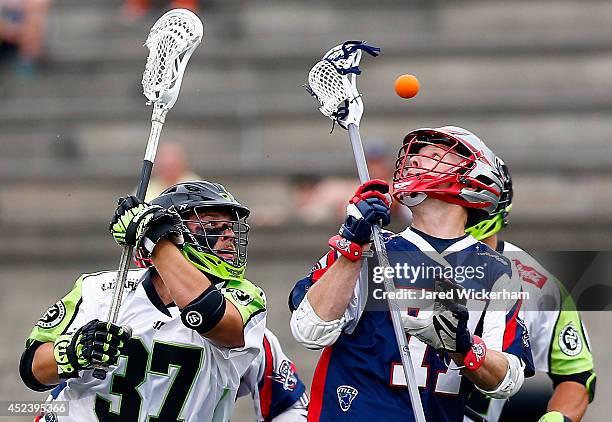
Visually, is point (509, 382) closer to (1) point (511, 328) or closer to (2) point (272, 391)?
(1) point (511, 328)

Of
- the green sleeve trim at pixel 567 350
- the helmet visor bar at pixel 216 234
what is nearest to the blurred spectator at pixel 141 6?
the green sleeve trim at pixel 567 350

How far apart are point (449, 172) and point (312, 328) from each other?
2.78 ft

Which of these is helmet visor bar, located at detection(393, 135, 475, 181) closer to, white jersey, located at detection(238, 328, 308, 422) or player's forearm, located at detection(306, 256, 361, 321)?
player's forearm, located at detection(306, 256, 361, 321)

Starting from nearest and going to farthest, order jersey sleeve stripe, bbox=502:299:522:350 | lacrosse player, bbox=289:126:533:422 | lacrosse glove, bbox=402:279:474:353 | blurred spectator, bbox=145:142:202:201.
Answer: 1. lacrosse glove, bbox=402:279:474:353
2. lacrosse player, bbox=289:126:533:422
3. jersey sleeve stripe, bbox=502:299:522:350
4. blurred spectator, bbox=145:142:202:201

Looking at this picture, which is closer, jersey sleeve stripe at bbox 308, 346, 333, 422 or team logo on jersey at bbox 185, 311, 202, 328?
team logo on jersey at bbox 185, 311, 202, 328

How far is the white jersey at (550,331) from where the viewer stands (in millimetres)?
5809

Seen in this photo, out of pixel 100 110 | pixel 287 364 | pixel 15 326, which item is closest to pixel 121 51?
pixel 100 110

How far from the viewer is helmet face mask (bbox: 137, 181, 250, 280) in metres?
5.14

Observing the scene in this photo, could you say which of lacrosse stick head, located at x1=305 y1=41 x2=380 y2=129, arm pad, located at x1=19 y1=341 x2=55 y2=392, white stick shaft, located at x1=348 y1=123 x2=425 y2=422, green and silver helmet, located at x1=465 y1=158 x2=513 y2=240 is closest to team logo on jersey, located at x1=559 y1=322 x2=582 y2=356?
green and silver helmet, located at x1=465 y1=158 x2=513 y2=240

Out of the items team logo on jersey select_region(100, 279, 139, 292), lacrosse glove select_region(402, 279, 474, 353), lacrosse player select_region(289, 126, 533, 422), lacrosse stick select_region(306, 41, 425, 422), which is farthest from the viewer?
team logo on jersey select_region(100, 279, 139, 292)

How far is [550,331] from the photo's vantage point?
229 inches

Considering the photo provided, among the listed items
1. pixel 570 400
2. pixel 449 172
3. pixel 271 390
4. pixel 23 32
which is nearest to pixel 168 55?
pixel 449 172

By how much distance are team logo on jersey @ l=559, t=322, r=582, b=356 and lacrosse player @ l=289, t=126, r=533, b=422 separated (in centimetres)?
64

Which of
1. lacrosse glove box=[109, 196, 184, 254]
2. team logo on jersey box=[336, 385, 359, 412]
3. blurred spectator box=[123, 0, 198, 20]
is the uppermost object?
blurred spectator box=[123, 0, 198, 20]
